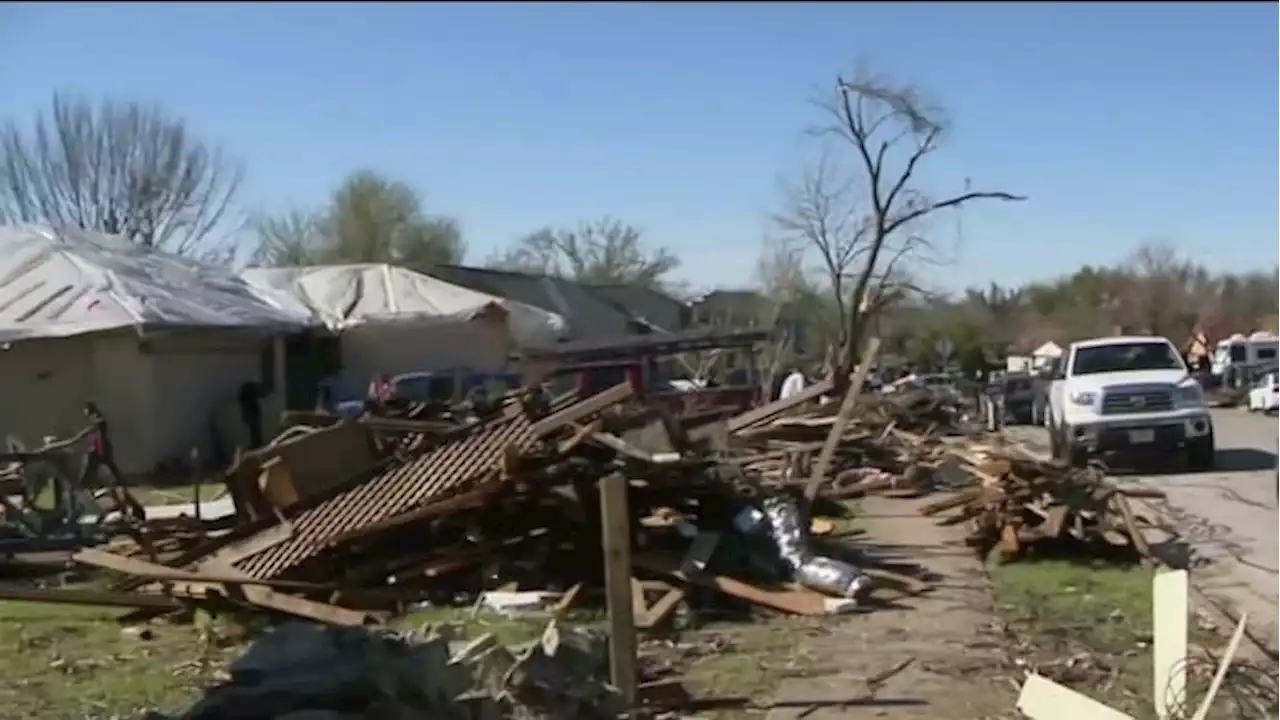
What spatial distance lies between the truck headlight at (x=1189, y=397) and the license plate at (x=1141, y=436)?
635 millimetres

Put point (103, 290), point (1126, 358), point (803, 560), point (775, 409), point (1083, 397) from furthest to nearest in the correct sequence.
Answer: point (103, 290)
point (1126, 358)
point (1083, 397)
point (775, 409)
point (803, 560)

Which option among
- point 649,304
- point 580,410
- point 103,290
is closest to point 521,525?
point 580,410

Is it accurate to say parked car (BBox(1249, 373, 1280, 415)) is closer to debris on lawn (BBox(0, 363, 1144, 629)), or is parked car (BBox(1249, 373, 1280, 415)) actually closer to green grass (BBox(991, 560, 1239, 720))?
debris on lawn (BBox(0, 363, 1144, 629))

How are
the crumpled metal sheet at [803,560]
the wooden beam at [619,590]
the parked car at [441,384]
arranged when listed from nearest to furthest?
the wooden beam at [619,590] → the crumpled metal sheet at [803,560] → the parked car at [441,384]

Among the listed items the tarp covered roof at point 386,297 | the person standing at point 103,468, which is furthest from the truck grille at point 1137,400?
the tarp covered roof at point 386,297

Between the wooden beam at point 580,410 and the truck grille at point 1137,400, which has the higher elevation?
the wooden beam at point 580,410

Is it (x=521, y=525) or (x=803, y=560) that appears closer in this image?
(x=803, y=560)

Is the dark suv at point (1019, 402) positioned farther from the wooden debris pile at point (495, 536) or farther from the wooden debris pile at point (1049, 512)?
the wooden debris pile at point (495, 536)

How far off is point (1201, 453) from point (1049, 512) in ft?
30.8

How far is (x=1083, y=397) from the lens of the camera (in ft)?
76.9

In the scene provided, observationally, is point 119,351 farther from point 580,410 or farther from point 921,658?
point 921,658

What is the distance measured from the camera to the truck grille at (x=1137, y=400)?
2306 centimetres

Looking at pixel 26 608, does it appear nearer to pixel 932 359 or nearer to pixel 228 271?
pixel 228 271

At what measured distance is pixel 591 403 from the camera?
540 inches
